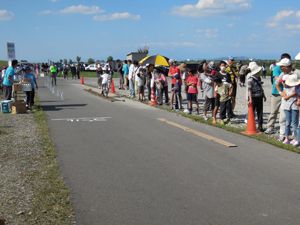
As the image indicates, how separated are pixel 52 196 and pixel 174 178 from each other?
1998 millimetres

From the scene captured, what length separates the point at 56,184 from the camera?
17.6 feet

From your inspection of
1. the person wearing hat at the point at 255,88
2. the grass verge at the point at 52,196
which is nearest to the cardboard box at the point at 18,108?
the grass verge at the point at 52,196

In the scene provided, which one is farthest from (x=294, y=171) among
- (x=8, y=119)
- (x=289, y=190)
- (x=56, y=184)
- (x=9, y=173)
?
(x=8, y=119)

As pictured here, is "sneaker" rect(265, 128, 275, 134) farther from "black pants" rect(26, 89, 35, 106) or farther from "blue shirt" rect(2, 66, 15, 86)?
"black pants" rect(26, 89, 35, 106)

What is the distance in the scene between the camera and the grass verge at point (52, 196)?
423 centimetres

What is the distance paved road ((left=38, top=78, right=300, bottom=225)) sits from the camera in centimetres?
428

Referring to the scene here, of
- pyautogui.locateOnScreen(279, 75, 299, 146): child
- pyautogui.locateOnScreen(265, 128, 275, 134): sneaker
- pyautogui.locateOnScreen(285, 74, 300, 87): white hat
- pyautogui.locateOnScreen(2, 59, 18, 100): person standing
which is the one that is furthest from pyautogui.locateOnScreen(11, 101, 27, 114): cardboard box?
pyautogui.locateOnScreen(285, 74, 300, 87): white hat

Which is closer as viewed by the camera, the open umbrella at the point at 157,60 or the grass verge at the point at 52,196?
the grass verge at the point at 52,196

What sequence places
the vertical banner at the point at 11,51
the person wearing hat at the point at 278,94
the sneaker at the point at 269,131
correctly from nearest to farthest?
1. the person wearing hat at the point at 278,94
2. the sneaker at the point at 269,131
3. the vertical banner at the point at 11,51

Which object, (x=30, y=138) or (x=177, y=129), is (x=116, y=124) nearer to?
(x=177, y=129)

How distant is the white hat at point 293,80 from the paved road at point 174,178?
1.54 metres

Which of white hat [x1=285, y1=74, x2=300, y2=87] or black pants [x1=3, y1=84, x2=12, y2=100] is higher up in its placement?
white hat [x1=285, y1=74, x2=300, y2=87]

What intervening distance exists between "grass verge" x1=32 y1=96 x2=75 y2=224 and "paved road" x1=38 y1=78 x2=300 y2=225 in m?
0.13

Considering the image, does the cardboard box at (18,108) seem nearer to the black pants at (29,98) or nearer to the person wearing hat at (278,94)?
the black pants at (29,98)
